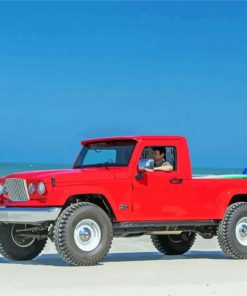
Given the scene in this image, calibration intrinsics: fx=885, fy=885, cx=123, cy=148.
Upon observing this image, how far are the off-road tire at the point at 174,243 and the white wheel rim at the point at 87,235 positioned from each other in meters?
2.86

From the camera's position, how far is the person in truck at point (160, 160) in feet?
43.4

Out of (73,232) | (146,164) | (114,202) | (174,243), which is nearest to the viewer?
(73,232)

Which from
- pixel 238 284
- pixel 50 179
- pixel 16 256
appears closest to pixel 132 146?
pixel 50 179

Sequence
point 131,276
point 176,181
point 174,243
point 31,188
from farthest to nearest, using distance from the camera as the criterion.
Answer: point 174,243, point 176,181, point 31,188, point 131,276

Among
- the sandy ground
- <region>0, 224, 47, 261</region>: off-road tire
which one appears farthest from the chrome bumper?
<region>0, 224, 47, 261</region>: off-road tire

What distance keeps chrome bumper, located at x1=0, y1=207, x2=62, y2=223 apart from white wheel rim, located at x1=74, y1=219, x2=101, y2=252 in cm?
38

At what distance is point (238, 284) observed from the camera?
988cm

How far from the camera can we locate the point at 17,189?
12.5 metres

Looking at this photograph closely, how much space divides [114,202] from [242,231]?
7.88 ft

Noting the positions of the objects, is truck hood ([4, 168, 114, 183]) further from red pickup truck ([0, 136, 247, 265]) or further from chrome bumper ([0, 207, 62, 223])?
chrome bumper ([0, 207, 62, 223])

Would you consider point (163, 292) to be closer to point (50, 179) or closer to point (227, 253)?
point (50, 179)

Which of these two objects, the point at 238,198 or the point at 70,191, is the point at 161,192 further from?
the point at 238,198

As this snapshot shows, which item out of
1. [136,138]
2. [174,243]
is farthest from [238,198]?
[136,138]

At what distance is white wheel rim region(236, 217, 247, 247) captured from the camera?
13.6 meters
